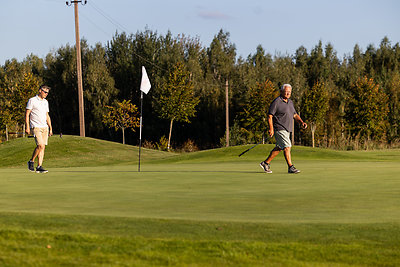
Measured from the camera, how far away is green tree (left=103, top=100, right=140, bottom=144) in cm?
5328

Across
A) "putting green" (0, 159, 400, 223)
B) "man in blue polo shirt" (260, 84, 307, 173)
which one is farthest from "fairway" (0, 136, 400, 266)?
"man in blue polo shirt" (260, 84, 307, 173)

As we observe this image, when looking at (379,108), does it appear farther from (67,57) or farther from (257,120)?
(67,57)

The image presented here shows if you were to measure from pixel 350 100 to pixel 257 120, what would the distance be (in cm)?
854

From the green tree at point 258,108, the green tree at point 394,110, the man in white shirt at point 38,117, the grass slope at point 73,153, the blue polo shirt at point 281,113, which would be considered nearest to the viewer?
the blue polo shirt at point 281,113

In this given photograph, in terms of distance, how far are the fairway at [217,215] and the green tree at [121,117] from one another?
40309mm

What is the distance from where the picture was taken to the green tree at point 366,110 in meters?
46.1

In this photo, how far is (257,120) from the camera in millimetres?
48531

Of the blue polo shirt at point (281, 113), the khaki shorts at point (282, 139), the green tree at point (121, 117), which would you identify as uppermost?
the green tree at point (121, 117)

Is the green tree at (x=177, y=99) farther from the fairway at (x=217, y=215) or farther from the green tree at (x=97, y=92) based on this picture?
the fairway at (x=217, y=215)

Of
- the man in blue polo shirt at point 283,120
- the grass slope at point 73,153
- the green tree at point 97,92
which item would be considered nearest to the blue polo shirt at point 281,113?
the man in blue polo shirt at point 283,120

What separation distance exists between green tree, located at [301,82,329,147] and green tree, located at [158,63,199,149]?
10.4 meters

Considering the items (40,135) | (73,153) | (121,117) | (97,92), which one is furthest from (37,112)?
(97,92)

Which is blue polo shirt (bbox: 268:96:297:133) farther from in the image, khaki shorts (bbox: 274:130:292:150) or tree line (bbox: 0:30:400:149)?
tree line (bbox: 0:30:400:149)

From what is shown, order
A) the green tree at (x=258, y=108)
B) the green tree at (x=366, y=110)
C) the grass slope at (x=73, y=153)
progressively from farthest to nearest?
the green tree at (x=258, y=108)
the green tree at (x=366, y=110)
the grass slope at (x=73, y=153)
